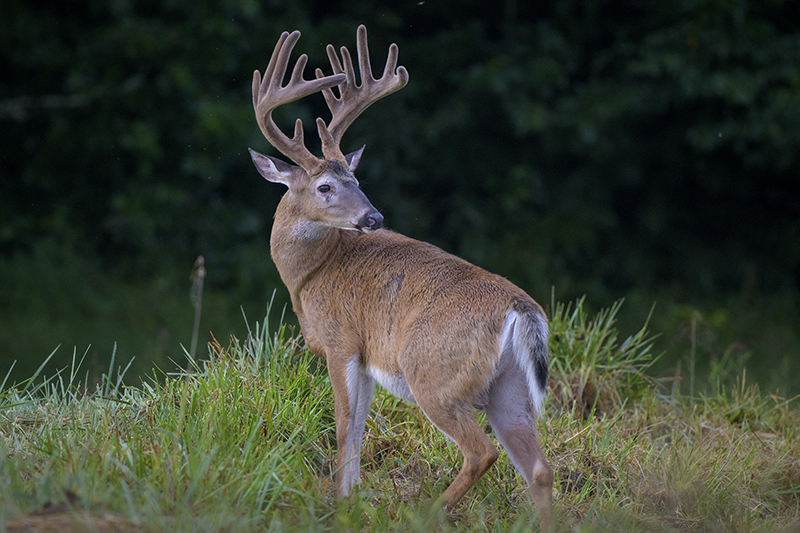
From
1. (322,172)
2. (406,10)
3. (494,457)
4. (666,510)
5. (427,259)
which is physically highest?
(406,10)

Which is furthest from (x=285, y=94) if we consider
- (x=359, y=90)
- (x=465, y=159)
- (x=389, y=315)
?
(x=465, y=159)

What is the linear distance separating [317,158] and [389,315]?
0.86 metres

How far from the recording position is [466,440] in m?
3.23

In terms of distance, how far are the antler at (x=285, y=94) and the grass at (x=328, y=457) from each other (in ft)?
2.92

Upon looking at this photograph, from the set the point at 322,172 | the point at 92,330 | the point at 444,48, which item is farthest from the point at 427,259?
the point at 444,48

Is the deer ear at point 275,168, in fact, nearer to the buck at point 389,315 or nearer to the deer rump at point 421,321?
the buck at point 389,315

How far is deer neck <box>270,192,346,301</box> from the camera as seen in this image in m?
3.95

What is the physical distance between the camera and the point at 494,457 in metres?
3.23

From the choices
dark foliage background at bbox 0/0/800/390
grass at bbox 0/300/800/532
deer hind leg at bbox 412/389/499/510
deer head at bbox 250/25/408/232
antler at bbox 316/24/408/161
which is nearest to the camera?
grass at bbox 0/300/800/532

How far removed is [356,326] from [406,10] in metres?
6.42

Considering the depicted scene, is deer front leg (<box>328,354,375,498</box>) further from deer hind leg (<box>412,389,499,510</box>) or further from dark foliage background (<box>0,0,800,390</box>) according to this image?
dark foliage background (<box>0,0,800,390</box>)

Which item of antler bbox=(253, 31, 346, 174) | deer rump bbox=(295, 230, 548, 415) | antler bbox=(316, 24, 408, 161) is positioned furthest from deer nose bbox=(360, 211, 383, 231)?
antler bbox=(316, 24, 408, 161)

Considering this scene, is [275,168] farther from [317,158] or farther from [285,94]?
[285,94]

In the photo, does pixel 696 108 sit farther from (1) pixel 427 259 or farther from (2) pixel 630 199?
(1) pixel 427 259
